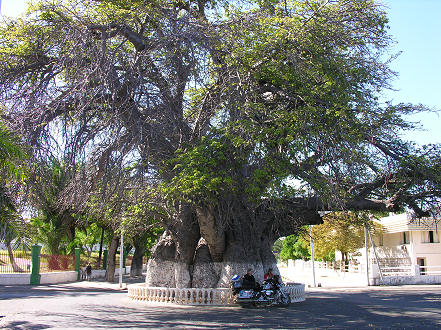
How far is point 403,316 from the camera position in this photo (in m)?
13.5

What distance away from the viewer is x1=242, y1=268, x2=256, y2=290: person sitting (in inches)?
627

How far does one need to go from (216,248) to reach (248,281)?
2.30 meters

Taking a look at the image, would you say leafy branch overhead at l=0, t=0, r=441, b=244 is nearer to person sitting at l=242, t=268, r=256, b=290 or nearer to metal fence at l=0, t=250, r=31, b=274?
person sitting at l=242, t=268, r=256, b=290

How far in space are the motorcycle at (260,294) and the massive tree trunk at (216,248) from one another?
1301mm

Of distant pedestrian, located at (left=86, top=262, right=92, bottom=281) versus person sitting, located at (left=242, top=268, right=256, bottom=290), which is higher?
person sitting, located at (left=242, top=268, right=256, bottom=290)

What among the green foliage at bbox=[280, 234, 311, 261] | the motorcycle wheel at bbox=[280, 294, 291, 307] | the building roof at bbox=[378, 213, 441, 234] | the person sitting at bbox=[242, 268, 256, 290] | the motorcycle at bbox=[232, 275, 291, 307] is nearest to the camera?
the motorcycle at bbox=[232, 275, 291, 307]

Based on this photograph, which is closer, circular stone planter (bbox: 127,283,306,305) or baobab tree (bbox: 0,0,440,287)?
baobab tree (bbox: 0,0,440,287)

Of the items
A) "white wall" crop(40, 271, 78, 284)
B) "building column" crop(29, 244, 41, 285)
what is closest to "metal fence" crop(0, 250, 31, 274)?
"building column" crop(29, 244, 41, 285)

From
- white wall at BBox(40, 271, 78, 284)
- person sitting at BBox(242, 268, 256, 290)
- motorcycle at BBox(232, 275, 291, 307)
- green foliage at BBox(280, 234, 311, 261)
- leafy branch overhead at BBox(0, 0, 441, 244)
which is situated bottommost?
white wall at BBox(40, 271, 78, 284)

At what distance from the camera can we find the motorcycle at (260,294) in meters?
15.8

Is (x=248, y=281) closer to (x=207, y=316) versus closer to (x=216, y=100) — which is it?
(x=207, y=316)

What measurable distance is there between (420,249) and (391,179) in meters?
28.3

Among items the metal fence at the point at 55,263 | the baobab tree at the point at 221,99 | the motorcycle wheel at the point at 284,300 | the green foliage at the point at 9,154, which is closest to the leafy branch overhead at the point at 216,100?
the baobab tree at the point at 221,99

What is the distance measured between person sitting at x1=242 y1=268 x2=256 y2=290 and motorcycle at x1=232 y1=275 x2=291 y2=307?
98 millimetres
